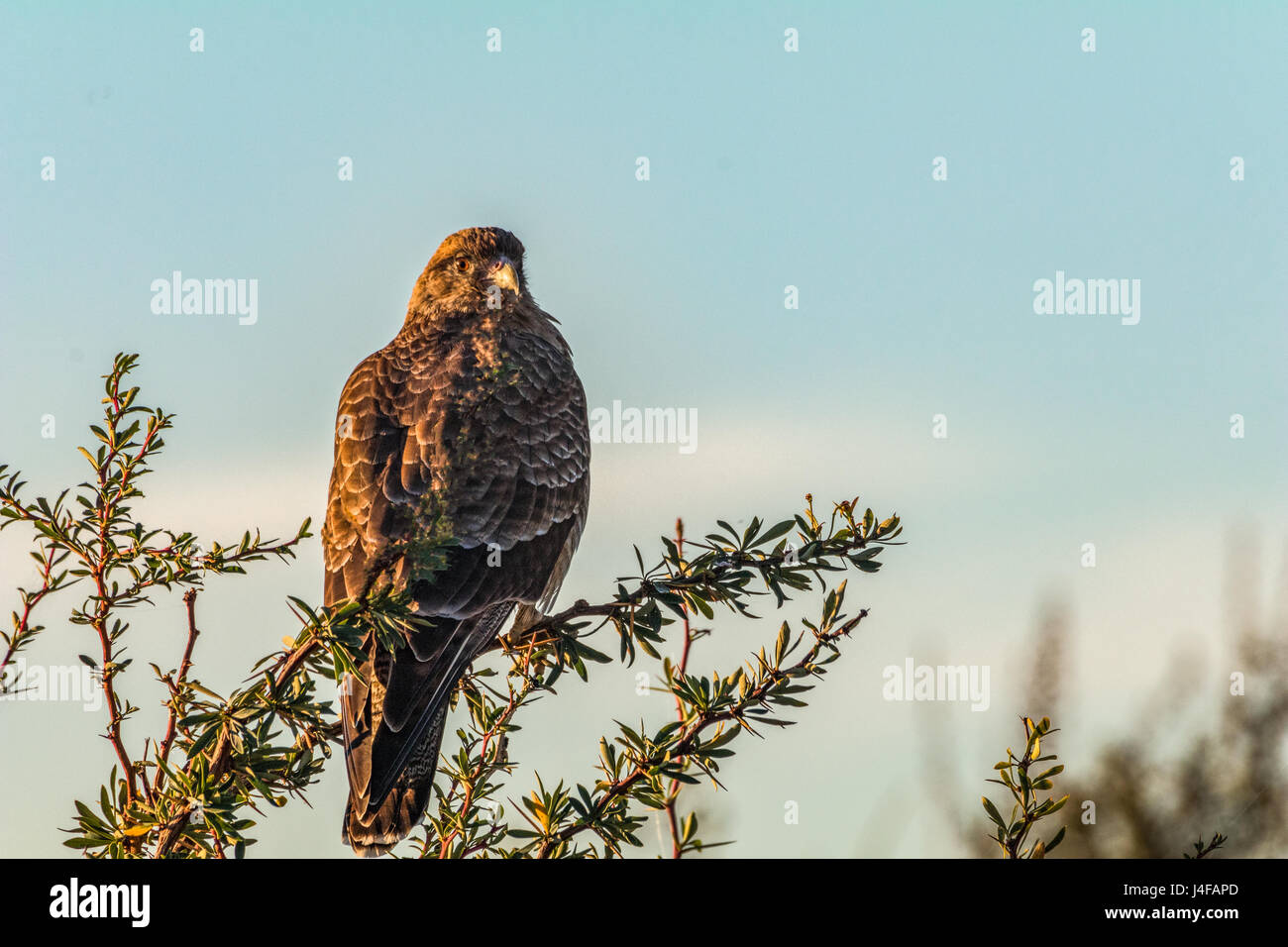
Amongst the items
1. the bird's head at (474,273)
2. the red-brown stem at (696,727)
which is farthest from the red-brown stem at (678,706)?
the bird's head at (474,273)

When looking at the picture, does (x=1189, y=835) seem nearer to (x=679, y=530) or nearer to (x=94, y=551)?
(x=679, y=530)

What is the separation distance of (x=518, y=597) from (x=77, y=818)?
1.93 metres

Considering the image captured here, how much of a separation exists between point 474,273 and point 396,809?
10.8 feet

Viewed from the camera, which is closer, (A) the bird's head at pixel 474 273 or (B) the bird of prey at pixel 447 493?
(B) the bird of prey at pixel 447 493

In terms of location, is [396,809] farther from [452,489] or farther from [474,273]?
[474,273]

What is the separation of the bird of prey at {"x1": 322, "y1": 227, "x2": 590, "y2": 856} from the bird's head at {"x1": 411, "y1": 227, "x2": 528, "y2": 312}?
1 cm

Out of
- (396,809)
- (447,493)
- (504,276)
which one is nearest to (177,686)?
(396,809)

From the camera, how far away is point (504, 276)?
6035 millimetres

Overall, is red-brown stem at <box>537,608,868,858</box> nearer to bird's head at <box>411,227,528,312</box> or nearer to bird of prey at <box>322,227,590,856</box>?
bird of prey at <box>322,227,590,856</box>

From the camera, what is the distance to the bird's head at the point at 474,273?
6.06 meters

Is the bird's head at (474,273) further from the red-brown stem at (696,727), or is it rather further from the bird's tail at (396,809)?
the red-brown stem at (696,727)

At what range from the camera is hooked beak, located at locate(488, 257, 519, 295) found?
237 inches

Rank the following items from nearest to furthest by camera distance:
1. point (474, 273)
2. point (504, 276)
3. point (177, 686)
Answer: point (177, 686)
point (504, 276)
point (474, 273)
